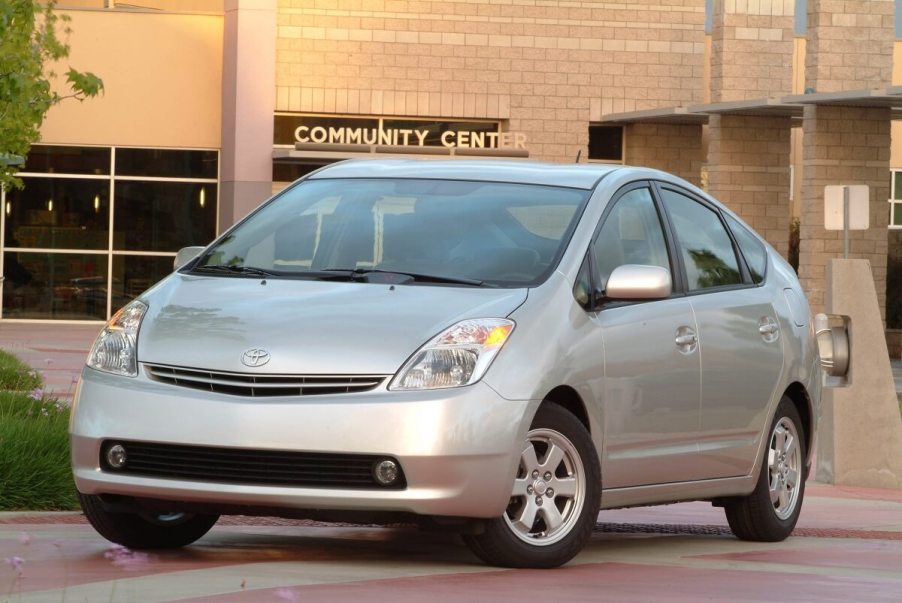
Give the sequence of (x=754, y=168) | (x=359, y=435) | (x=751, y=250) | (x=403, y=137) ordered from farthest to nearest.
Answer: (x=403, y=137) < (x=754, y=168) < (x=751, y=250) < (x=359, y=435)

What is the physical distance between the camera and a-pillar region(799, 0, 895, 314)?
32.0 metres

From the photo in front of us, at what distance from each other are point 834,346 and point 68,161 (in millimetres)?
26001

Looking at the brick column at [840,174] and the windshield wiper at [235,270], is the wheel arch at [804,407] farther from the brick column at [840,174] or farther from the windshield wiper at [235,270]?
the brick column at [840,174]

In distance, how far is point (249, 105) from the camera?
119 ft

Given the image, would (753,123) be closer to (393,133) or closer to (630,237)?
(393,133)

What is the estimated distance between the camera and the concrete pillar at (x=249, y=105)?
118 ft

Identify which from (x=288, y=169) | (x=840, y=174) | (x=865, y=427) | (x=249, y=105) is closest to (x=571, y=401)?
(x=865, y=427)

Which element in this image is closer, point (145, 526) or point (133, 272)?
point (145, 526)

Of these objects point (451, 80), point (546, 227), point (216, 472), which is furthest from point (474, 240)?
point (451, 80)

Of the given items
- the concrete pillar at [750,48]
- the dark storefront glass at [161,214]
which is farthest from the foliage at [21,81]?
the concrete pillar at [750,48]

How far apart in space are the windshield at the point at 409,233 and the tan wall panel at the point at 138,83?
1131 inches

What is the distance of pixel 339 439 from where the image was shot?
677 cm

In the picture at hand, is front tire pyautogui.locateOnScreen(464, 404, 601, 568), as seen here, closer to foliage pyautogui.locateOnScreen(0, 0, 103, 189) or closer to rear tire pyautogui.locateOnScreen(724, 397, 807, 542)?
rear tire pyautogui.locateOnScreen(724, 397, 807, 542)

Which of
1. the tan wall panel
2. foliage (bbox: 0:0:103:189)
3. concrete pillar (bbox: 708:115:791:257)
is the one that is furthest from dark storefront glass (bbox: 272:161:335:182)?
foliage (bbox: 0:0:103:189)
